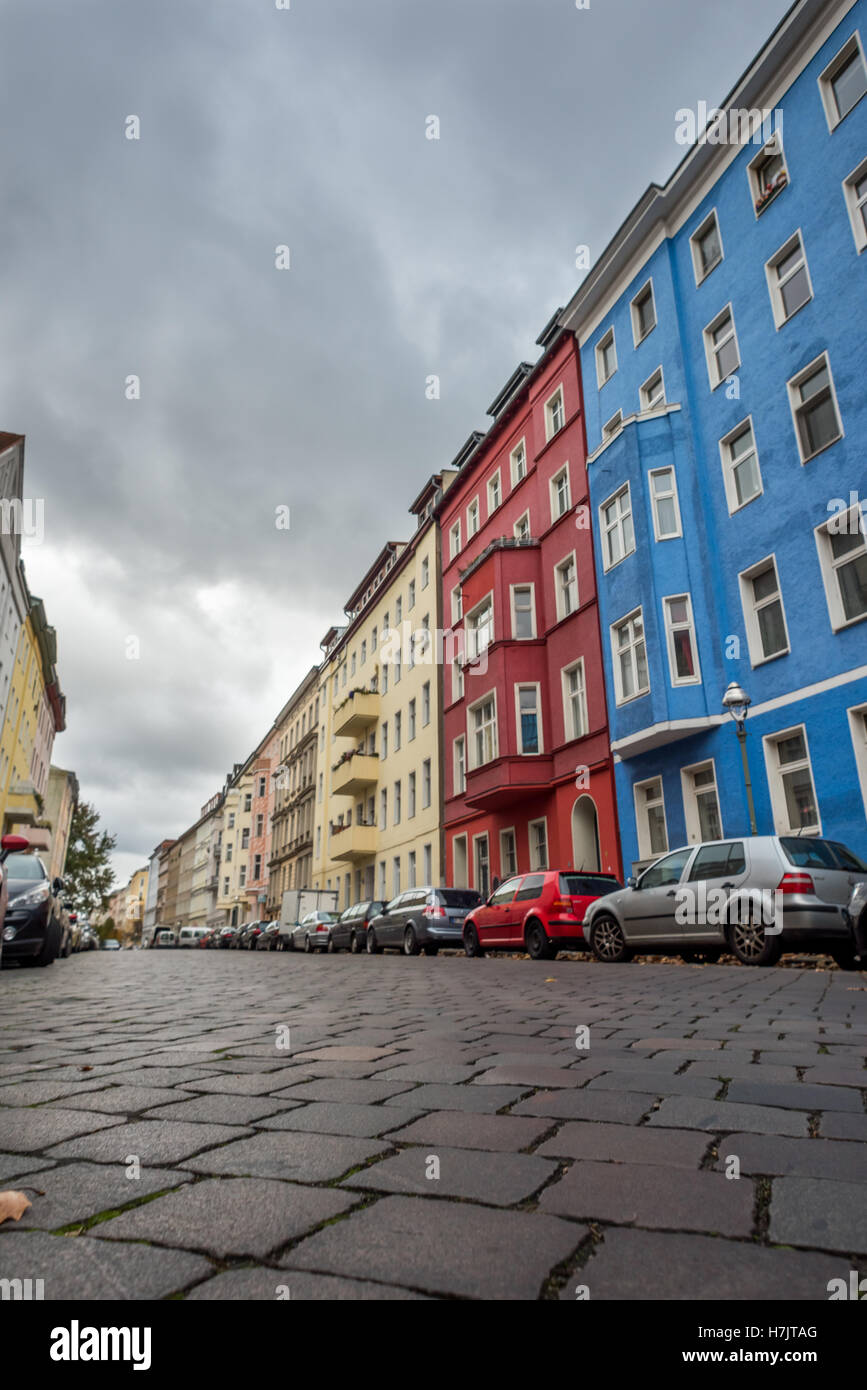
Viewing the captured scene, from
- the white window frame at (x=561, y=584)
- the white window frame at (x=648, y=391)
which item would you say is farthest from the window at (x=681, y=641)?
the white window frame at (x=648, y=391)

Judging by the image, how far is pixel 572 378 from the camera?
26.2 meters

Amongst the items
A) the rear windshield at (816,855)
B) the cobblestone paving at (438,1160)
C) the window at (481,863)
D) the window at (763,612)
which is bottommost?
the cobblestone paving at (438,1160)

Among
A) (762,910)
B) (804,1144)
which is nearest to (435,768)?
(762,910)

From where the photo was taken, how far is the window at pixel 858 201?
16203 mm

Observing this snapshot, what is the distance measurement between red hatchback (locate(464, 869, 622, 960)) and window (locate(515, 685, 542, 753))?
7.92 metres

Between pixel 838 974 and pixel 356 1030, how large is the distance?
6699 mm

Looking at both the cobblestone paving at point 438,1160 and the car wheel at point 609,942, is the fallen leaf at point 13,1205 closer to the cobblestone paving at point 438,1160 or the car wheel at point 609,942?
the cobblestone paving at point 438,1160

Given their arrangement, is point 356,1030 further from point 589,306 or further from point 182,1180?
point 589,306

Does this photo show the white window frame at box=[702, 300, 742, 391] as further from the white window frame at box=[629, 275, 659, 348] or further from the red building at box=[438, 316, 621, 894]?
the red building at box=[438, 316, 621, 894]

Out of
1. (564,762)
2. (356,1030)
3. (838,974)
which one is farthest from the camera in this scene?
(564,762)

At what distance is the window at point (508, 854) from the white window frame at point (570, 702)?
441 cm

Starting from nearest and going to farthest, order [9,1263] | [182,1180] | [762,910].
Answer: [9,1263] → [182,1180] → [762,910]

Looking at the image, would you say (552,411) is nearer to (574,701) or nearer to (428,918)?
(574,701)
